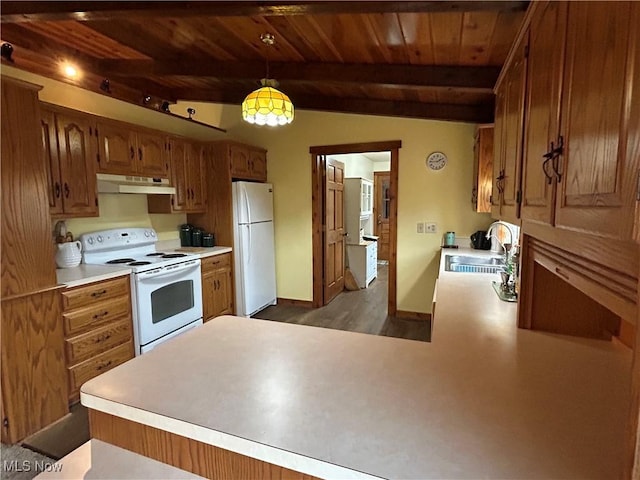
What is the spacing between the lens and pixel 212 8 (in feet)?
5.87

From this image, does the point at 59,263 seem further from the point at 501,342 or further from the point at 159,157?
the point at 501,342

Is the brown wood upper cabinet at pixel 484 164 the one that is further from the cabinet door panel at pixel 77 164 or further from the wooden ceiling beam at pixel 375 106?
the cabinet door panel at pixel 77 164

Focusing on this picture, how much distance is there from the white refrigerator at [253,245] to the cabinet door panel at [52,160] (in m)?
1.71

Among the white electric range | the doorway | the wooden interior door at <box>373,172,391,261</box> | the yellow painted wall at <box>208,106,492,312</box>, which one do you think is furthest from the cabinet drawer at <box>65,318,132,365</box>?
the wooden interior door at <box>373,172,391,261</box>

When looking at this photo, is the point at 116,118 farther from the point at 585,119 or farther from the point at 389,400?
the point at 585,119

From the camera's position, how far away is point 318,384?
98 centimetres

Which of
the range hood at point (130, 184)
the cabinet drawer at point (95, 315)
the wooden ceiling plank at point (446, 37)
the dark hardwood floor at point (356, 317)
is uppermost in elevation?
the wooden ceiling plank at point (446, 37)

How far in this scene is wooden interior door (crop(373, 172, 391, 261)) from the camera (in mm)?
8125

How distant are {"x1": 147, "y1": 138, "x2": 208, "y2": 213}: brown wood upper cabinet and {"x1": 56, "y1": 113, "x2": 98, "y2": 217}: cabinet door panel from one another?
0.83 metres

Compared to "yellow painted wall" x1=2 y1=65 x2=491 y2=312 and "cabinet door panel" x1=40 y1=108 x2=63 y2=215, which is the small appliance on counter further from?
"cabinet door panel" x1=40 y1=108 x2=63 y2=215

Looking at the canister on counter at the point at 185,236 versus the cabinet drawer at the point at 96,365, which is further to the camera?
the canister on counter at the point at 185,236

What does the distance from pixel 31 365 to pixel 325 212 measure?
3.31 m

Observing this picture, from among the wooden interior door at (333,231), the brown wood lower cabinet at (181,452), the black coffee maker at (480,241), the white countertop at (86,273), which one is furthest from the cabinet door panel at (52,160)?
the black coffee maker at (480,241)

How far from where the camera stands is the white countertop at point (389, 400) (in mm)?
712
